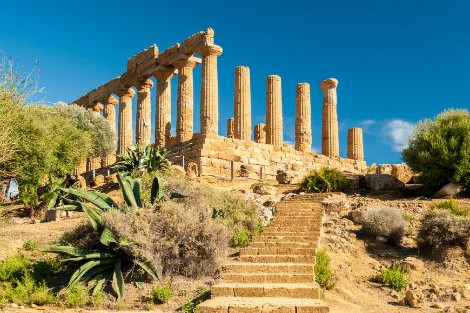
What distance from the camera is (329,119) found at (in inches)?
1494

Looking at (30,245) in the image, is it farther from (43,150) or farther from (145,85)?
(145,85)

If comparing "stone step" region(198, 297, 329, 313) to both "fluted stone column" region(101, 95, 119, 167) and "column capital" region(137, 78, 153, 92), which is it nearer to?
"column capital" region(137, 78, 153, 92)

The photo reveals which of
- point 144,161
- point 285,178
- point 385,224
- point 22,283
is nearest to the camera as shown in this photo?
point 22,283

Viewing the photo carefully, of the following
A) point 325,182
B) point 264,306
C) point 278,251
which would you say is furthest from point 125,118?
point 264,306

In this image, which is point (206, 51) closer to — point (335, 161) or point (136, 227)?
point (335, 161)

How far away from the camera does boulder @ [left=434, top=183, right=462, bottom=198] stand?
19.1 m

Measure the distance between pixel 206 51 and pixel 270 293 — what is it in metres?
23.7

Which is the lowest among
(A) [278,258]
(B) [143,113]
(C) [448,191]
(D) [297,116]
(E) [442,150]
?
(A) [278,258]

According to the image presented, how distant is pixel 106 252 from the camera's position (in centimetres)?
1078

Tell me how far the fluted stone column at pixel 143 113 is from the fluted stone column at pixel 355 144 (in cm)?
1494

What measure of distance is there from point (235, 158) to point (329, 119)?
1067 centimetres

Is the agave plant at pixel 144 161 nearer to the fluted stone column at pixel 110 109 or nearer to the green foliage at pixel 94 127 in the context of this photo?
the green foliage at pixel 94 127

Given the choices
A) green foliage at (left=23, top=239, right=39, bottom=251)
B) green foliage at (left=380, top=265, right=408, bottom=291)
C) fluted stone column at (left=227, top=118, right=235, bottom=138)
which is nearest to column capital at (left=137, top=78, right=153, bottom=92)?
fluted stone column at (left=227, top=118, right=235, bottom=138)

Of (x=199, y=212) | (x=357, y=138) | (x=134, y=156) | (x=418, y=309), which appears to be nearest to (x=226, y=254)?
(x=199, y=212)
